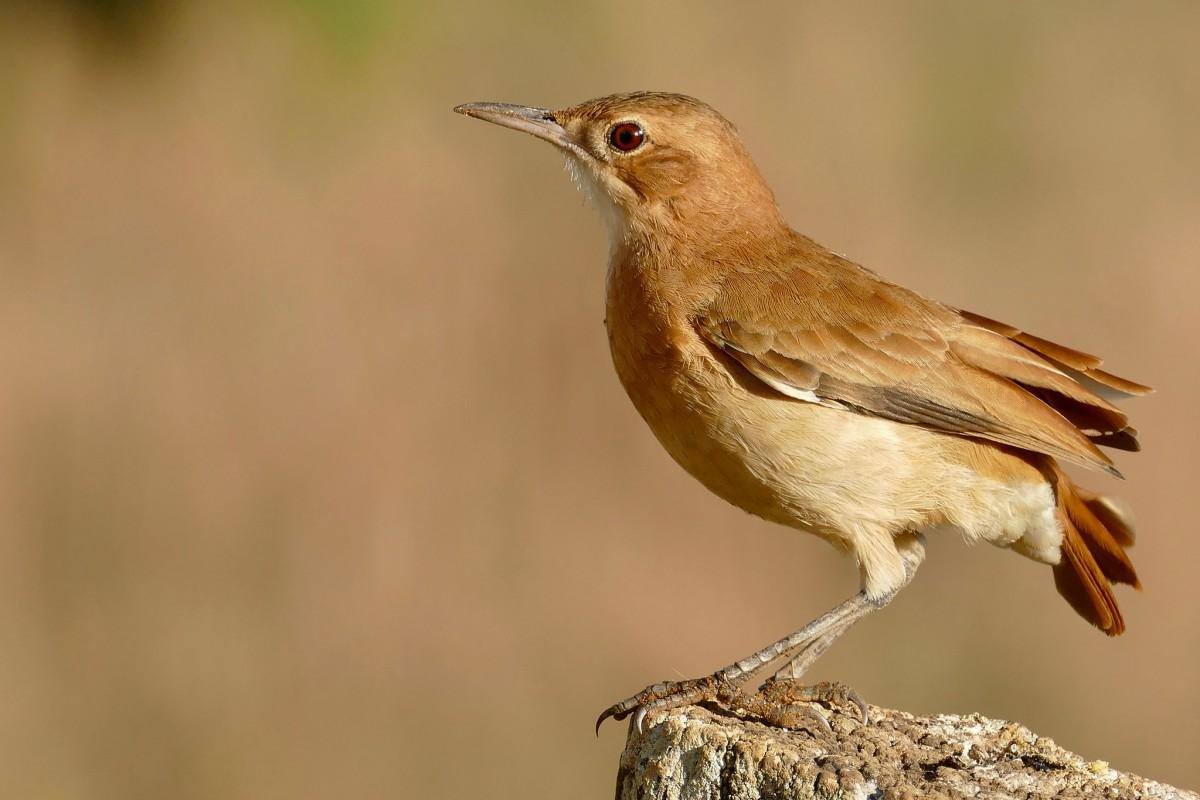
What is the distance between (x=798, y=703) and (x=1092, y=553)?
196cm

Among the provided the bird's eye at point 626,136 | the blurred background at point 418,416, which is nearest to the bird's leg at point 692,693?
the bird's eye at point 626,136

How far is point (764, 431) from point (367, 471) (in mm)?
5170

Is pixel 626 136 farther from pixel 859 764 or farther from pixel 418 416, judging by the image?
pixel 418 416

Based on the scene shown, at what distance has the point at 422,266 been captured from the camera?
11.0 metres

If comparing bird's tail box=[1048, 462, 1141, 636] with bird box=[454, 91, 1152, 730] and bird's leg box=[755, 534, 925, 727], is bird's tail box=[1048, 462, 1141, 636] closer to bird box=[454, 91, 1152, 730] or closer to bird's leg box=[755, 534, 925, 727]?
bird box=[454, 91, 1152, 730]

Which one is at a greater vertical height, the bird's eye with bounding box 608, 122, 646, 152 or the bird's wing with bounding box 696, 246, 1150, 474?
the bird's eye with bounding box 608, 122, 646, 152

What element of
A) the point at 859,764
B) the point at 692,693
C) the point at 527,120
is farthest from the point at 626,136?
the point at 859,764

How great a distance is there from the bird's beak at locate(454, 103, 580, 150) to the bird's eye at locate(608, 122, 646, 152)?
6.9 inches

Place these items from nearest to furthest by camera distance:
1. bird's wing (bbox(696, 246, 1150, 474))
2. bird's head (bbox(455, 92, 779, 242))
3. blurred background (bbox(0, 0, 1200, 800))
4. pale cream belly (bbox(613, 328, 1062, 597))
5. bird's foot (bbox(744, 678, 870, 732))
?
bird's foot (bbox(744, 678, 870, 732)) → pale cream belly (bbox(613, 328, 1062, 597)) → bird's wing (bbox(696, 246, 1150, 474)) → bird's head (bbox(455, 92, 779, 242)) → blurred background (bbox(0, 0, 1200, 800))

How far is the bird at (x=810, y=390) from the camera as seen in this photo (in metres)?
5.99

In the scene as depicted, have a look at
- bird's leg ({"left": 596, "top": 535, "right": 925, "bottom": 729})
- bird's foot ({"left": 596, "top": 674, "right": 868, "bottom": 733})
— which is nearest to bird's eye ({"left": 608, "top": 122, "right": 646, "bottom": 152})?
bird's leg ({"left": 596, "top": 535, "right": 925, "bottom": 729})

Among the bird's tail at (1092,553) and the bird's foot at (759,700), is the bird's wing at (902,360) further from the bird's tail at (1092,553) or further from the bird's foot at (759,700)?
the bird's foot at (759,700)

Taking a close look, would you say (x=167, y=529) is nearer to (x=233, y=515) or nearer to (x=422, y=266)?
(x=233, y=515)

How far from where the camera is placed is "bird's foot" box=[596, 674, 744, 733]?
5637mm
